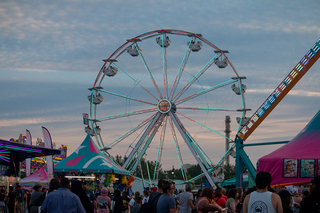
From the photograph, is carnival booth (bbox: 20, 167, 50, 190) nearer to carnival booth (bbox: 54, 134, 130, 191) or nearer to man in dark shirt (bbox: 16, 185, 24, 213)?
carnival booth (bbox: 54, 134, 130, 191)

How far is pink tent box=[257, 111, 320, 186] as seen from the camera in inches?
285

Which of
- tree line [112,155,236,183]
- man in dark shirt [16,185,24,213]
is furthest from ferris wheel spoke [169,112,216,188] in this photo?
tree line [112,155,236,183]

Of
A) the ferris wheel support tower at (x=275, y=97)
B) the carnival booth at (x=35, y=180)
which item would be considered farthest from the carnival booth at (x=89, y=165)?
the ferris wheel support tower at (x=275, y=97)

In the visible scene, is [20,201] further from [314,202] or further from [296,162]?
[314,202]

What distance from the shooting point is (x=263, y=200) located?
4785 millimetres

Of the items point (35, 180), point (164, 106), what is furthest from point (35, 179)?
point (164, 106)

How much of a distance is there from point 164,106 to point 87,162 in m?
10.2

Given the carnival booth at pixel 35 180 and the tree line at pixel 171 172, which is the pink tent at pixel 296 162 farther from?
the tree line at pixel 171 172

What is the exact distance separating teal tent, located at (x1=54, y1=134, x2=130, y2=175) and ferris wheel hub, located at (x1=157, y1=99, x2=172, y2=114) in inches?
346

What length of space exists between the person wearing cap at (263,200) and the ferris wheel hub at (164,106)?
72.7 ft

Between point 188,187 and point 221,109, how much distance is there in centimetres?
1858

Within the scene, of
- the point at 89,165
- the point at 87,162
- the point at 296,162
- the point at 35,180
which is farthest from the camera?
the point at 35,180

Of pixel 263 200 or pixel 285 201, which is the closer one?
pixel 263 200

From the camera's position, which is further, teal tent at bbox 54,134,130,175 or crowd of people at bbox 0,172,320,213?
teal tent at bbox 54,134,130,175
